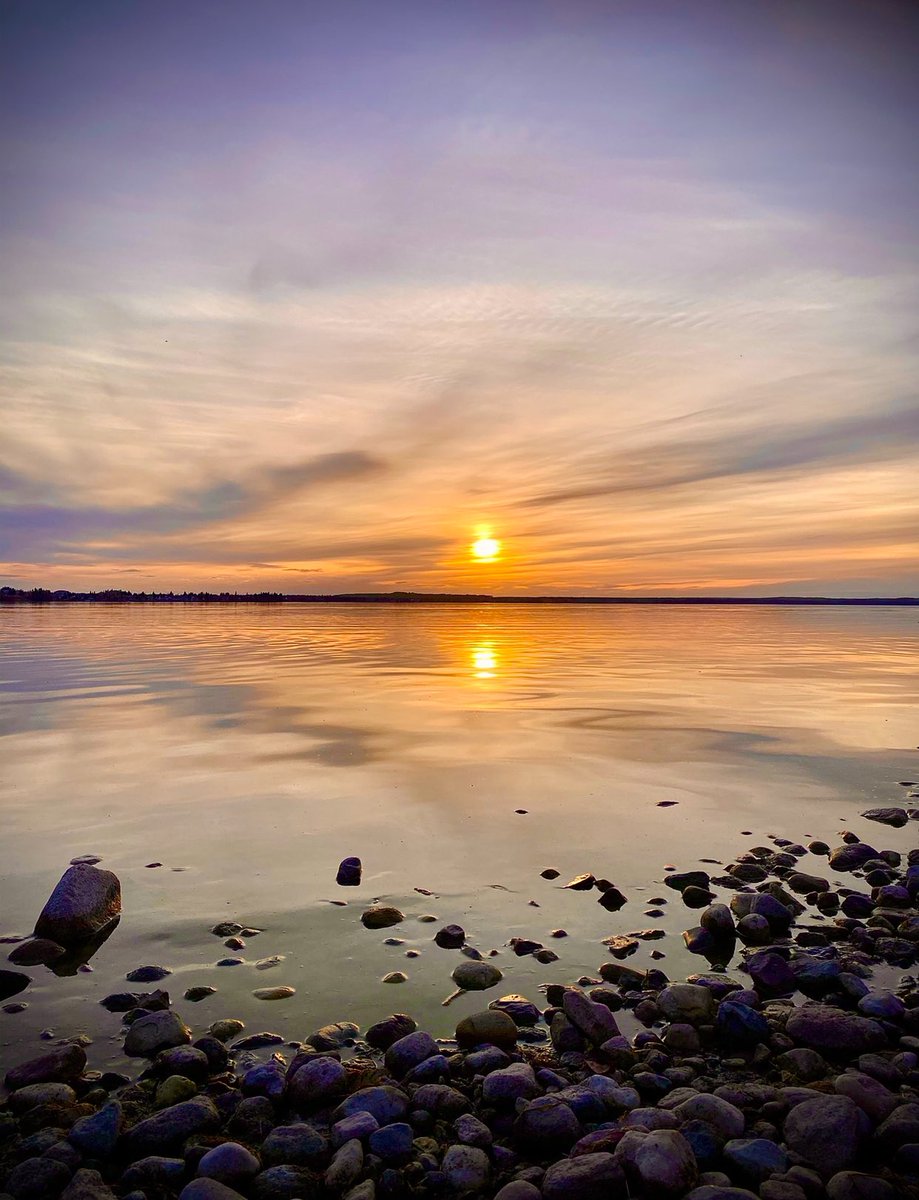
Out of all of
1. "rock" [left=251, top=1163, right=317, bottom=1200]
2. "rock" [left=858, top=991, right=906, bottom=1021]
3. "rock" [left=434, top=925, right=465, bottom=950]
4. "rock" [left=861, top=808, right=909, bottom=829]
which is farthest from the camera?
"rock" [left=861, top=808, right=909, bottom=829]

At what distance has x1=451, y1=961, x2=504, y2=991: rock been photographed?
648 centimetres

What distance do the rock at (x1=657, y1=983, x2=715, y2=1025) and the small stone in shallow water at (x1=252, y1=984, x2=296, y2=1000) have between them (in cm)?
307

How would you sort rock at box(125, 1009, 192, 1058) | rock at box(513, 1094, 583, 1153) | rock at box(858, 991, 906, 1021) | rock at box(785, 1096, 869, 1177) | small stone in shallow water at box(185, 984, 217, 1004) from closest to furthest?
rock at box(785, 1096, 869, 1177)
rock at box(513, 1094, 583, 1153)
rock at box(125, 1009, 192, 1058)
rock at box(858, 991, 906, 1021)
small stone in shallow water at box(185, 984, 217, 1004)

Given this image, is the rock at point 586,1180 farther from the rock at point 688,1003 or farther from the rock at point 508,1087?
the rock at point 688,1003

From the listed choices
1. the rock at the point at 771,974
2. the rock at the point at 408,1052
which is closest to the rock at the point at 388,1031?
the rock at the point at 408,1052

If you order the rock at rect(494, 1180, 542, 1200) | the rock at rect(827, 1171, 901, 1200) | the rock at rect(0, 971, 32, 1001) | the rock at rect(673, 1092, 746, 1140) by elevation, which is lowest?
the rock at rect(0, 971, 32, 1001)

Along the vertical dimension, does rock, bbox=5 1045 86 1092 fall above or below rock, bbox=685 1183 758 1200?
below

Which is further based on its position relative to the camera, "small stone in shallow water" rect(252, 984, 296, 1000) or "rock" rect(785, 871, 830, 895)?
"rock" rect(785, 871, 830, 895)

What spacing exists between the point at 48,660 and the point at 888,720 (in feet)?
107

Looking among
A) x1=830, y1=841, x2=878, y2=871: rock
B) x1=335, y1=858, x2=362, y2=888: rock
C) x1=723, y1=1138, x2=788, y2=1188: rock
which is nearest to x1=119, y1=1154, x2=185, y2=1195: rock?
x1=723, y1=1138, x2=788, y2=1188: rock

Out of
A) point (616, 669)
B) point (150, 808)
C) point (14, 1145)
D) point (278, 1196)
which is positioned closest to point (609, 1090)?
point (278, 1196)

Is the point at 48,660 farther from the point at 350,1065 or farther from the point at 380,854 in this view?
the point at 350,1065

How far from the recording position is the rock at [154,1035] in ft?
18.1

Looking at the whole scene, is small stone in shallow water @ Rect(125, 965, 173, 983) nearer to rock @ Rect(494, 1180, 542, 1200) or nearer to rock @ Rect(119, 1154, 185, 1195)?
rock @ Rect(119, 1154, 185, 1195)
